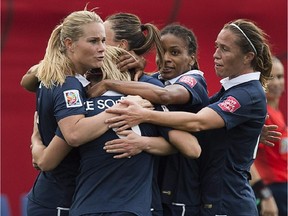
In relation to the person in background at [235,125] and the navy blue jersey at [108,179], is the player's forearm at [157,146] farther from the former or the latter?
the person in background at [235,125]

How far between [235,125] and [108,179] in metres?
0.72

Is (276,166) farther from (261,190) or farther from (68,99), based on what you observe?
(68,99)

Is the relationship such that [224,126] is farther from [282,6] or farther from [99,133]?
[282,6]

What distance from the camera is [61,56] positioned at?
13.2 feet

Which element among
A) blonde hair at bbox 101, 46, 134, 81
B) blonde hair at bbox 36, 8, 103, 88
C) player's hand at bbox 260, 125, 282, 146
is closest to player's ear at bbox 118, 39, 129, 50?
blonde hair at bbox 101, 46, 134, 81

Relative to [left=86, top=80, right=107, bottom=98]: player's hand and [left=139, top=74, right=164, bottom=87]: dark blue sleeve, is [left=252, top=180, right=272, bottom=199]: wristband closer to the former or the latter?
[left=139, top=74, right=164, bottom=87]: dark blue sleeve

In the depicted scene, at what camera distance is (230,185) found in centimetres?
423

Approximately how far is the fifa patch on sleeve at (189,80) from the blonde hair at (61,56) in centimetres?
53

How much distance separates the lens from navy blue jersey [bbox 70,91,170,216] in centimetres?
383

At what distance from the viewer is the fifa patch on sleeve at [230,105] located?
409 centimetres

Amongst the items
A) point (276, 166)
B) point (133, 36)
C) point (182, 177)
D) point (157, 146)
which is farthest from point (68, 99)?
point (276, 166)

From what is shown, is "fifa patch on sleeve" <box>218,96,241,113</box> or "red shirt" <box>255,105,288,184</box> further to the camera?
"red shirt" <box>255,105,288,184</box>

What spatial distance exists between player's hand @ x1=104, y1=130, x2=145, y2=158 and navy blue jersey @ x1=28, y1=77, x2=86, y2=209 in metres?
0.20

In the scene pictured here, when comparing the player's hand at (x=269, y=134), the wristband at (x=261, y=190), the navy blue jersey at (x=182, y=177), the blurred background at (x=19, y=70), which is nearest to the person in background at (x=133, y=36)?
the navy blue jersey at (x=182, y=177)
